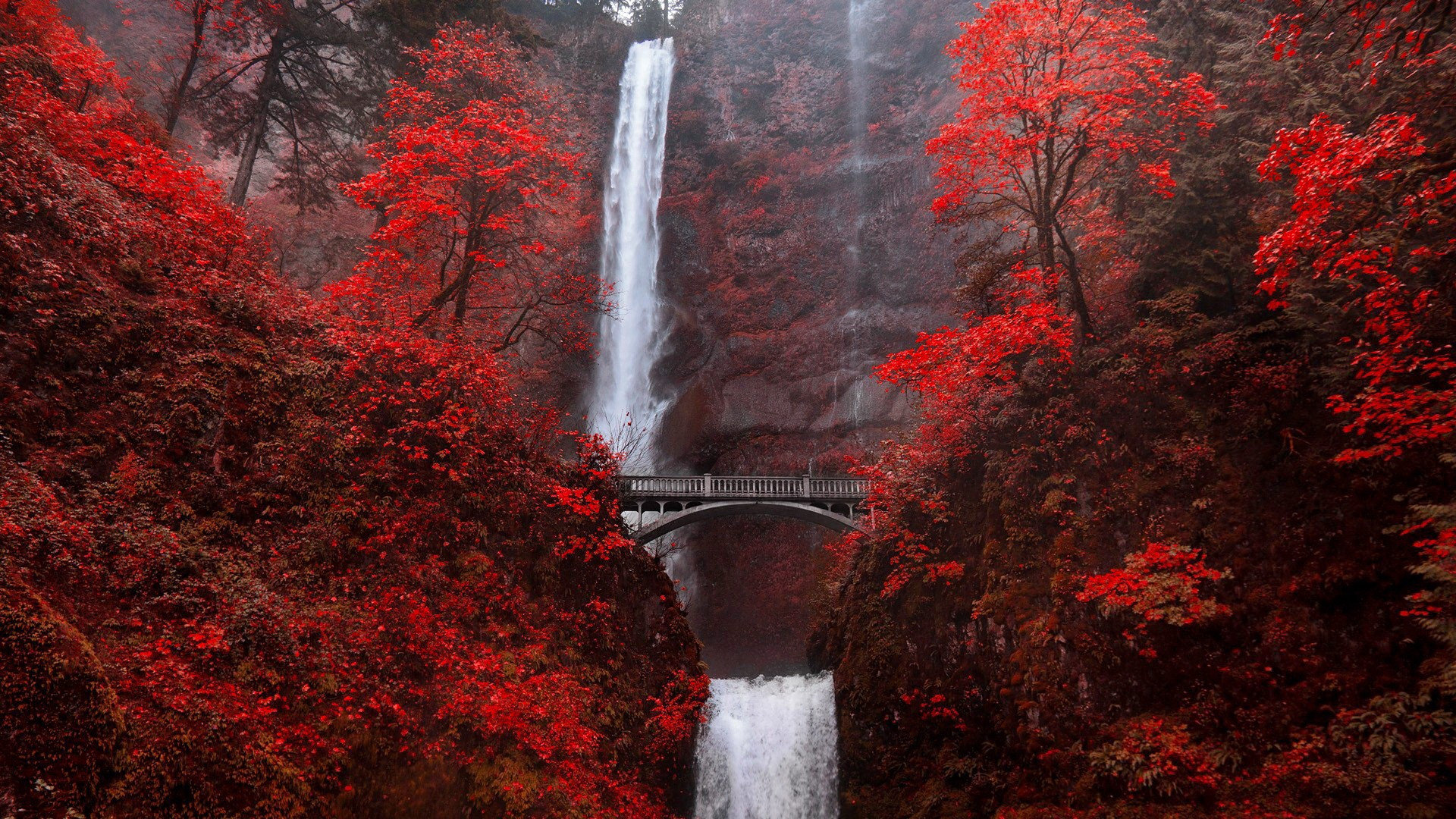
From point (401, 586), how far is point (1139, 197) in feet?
34.6

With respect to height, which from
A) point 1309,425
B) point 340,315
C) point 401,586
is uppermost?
point 340,315

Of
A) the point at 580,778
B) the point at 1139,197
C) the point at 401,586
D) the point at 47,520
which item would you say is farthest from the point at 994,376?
the point at 47,520

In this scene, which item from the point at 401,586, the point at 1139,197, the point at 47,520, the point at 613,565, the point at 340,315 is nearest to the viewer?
the point at 47,520

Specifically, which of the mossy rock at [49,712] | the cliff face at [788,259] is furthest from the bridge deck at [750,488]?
the mossy rock at [49,712]

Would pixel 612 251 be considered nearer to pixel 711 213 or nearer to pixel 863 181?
pixel 711 213

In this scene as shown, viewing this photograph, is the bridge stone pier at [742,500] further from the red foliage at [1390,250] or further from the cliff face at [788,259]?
the red foliage at [1390,250]

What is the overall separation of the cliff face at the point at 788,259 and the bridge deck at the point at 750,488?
4014mm

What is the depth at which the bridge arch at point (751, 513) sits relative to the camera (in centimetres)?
2216

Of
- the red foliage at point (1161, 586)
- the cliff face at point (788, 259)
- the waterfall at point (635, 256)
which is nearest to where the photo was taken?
the red foliage at point (1161, 586)

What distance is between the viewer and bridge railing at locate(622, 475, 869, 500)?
22.3 m

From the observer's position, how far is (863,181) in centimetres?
3212

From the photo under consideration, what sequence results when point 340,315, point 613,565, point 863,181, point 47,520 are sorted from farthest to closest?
point 863,181, point 613,565, point 340,315, point 47,520

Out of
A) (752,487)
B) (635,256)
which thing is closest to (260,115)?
(752,487)

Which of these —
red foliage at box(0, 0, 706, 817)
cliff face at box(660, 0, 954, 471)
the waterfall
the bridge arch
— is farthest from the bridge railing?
red foliage at box(0, 0, 706, 817)
